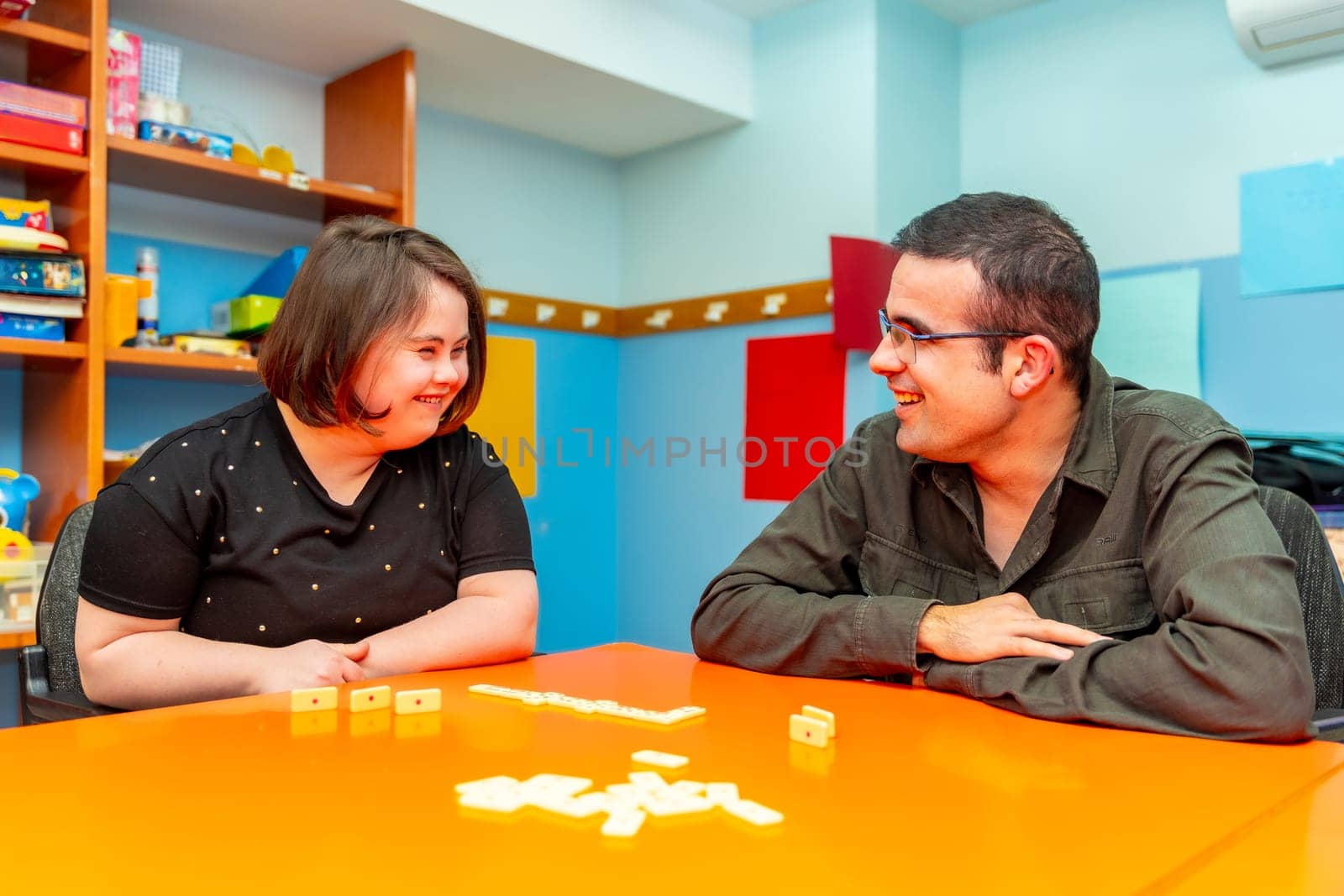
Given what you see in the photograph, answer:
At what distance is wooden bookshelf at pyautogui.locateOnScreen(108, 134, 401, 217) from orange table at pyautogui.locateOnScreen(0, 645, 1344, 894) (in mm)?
Result: 1894

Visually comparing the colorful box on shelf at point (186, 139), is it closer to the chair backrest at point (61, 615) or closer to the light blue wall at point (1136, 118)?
the chair backrest at point (61, 615)

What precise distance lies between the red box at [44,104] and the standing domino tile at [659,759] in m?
2.22

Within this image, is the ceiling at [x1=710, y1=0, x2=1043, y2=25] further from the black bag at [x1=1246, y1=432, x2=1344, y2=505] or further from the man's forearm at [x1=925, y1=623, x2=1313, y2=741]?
the man's forearm at [x1=925, y1=623, x2=1313, y2=741]

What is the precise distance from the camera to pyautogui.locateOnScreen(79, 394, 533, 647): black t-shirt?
4.42 feet

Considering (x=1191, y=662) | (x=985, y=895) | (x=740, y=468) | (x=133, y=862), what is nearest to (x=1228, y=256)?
(x=740, y=468)

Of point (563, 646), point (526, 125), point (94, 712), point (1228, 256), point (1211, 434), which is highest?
point (526, 125)

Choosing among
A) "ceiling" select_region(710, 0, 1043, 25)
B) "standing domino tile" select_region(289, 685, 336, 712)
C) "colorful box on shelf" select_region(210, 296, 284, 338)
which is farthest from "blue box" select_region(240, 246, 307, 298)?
"standing domino tile" select_region(289, 685, 336, 712)

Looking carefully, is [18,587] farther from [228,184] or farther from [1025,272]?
[1025,272]

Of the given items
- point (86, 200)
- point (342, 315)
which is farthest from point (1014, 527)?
point (86, 200)

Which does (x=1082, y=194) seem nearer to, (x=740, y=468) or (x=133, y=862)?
(x=740, y=468)

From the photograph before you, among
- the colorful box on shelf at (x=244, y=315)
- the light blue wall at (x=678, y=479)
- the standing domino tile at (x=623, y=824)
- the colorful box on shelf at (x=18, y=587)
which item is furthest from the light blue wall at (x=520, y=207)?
the standing domino tile at (x=623, y=824)

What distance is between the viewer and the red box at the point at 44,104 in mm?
2266

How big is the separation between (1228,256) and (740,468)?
1658 mm

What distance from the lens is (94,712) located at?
3.97 ft
